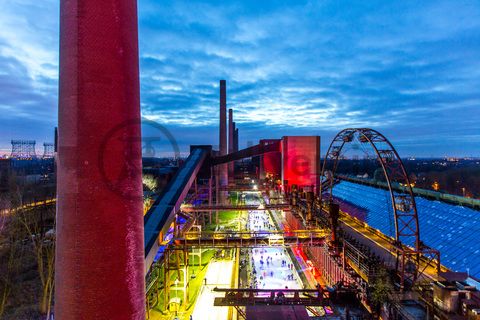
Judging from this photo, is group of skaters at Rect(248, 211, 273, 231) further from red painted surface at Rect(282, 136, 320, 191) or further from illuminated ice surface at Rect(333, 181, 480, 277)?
illuminated ice surface at Rect(333, 181, 480, 277)

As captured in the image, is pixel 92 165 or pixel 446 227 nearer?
pixel 92 165

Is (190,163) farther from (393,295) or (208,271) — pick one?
(393,295)

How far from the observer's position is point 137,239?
6.52 meters

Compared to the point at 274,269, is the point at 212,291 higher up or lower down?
higher up

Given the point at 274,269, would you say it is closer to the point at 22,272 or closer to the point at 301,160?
the point at 301,160

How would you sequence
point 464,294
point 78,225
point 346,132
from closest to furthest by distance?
point 78,225, point 464,294, point 346,132

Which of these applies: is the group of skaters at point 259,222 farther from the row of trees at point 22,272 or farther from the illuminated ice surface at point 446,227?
the row of trees at point 22,272

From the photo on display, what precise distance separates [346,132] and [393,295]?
46.1 feet

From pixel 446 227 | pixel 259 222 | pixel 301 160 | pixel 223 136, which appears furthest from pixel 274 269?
pixel 223 136

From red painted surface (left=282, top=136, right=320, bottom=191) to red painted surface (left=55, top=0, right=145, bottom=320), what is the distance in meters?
27.6

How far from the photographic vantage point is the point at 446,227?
73.9 feet

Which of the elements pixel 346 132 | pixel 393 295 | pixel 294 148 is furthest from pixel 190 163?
pixel 393 295

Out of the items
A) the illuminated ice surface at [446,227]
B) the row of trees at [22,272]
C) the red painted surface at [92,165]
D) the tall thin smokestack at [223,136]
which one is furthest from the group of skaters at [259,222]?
the red painted surface at [92,165]

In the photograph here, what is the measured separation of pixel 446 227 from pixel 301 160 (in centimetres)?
1437
